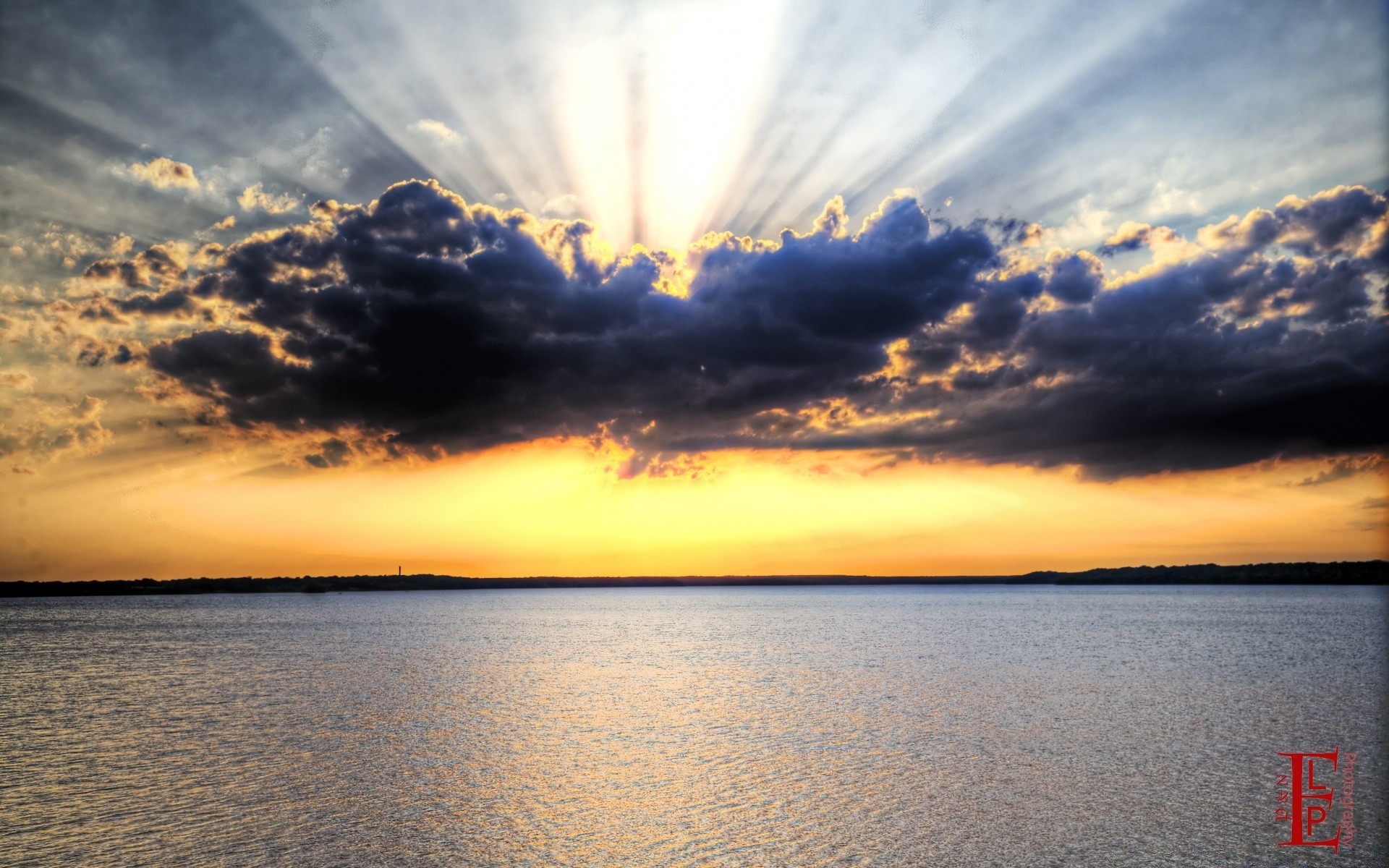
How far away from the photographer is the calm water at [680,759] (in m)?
17.8

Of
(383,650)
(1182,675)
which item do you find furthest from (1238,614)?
(383,650)

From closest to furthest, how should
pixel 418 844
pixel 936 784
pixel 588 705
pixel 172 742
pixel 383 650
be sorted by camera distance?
pixel 418 844
pixel 936 784
pixel 172 742
pixel 588 705
pixel 383 650

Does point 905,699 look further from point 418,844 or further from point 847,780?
point 418,844

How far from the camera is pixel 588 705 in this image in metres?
37.3

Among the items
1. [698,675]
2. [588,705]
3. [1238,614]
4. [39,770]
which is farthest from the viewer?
[1238,614]

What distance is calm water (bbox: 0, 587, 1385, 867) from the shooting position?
1775cm

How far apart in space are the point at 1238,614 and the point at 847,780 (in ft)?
423
